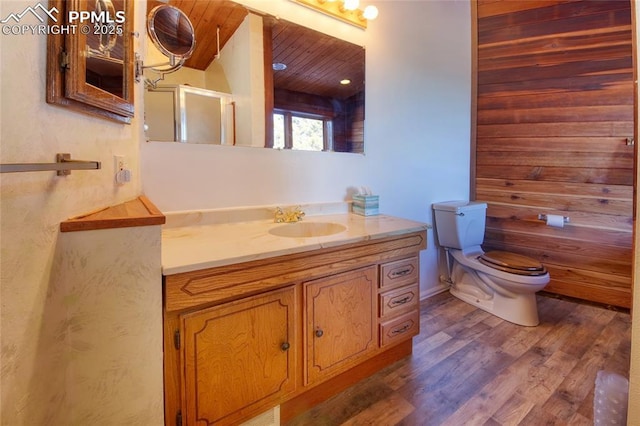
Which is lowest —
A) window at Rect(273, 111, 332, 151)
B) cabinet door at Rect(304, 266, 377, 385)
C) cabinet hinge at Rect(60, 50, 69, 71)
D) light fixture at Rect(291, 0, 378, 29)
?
cabinet door at Rect(304, 266, 377, 385)

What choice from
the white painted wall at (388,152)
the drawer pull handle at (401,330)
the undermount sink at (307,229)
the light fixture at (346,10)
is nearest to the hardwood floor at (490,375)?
the drawer pull handle at (401,330)

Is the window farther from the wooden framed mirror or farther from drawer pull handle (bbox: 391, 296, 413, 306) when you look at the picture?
drawer pull handle (bbox: 391, 296, 413, 306)

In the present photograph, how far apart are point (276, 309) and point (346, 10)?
5.96ft

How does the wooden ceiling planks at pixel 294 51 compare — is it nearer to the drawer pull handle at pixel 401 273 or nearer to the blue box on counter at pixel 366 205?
the blue box on counter at pixel 366 205

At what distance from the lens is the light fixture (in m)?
1.85

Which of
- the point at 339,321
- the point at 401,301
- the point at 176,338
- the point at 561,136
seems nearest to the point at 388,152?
the point at 401,301

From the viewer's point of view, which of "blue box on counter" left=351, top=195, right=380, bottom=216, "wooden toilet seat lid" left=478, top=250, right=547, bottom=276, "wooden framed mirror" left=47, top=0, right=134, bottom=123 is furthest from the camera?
"wooden toilet seat lid" left=478, top=250, right=547, bottom=276

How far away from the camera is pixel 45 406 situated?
79 centimetres

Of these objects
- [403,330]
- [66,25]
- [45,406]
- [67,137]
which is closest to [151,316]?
[45,406]

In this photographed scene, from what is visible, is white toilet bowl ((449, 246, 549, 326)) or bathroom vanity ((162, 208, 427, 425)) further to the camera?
white toilet bowl ((449, 246, 549, 326))

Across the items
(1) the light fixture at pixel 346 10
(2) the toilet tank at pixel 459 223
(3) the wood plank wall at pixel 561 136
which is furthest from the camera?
(2) the toilet tank at pixel 459 223

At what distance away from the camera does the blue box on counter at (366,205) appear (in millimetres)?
1969

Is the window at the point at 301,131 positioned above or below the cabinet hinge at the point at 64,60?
above

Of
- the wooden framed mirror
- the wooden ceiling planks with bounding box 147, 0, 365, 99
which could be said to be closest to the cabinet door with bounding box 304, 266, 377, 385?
the wooden framed mirror
